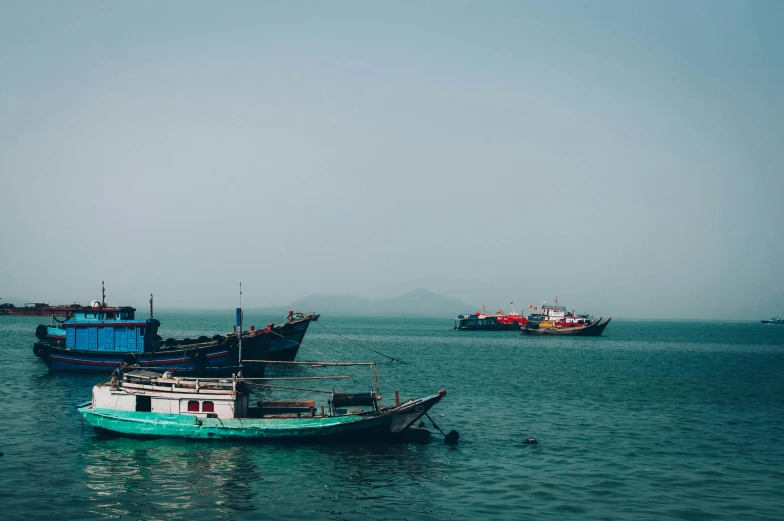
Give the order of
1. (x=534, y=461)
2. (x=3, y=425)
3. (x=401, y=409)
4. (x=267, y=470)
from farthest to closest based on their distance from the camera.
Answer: (x=3, y=425)
(x=401, y=409)
(x=534, y=461)
(x=267, y=470)

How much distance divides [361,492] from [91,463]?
11.2m

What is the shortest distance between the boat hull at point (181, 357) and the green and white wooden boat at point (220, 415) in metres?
15.9

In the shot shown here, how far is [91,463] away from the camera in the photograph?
24938 mm

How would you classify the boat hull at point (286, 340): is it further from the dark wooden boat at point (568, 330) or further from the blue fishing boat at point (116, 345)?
the dark wooden boat at point (568, 330)

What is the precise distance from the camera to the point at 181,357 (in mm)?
47844

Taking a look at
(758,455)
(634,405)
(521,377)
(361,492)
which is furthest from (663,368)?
(361,492)

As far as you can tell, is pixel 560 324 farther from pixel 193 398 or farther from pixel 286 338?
pixel 193 398

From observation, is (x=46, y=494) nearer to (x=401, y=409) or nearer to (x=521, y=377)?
(x=401, y=409)

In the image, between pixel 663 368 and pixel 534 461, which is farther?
pixel 663 368

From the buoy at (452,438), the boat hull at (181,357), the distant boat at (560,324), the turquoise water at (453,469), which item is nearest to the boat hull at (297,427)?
the turquoise water at (453,469)

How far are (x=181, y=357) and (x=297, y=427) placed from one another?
76.1 ft

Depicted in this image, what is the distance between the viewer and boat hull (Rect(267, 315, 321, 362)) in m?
57.5

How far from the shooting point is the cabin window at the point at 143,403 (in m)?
29.2

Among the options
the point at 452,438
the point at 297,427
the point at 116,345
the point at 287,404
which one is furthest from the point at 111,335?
the point at 452,438
